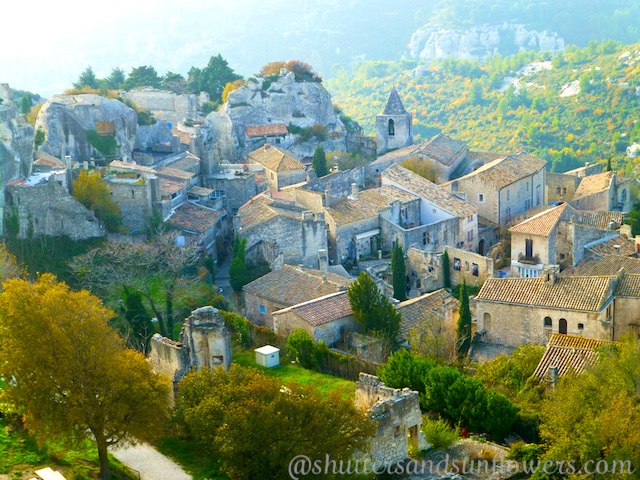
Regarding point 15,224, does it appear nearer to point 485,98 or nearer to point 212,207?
point 212,207

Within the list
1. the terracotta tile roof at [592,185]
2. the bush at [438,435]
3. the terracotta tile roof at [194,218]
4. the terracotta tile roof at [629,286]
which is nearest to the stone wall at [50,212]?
the terracotta tile roof at [194,218]

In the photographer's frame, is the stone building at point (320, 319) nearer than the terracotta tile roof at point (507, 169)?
Yes

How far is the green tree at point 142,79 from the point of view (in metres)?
66.4

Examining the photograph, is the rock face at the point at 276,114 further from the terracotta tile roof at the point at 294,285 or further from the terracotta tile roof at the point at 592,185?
the terracotta tile roof at the point at 294,285

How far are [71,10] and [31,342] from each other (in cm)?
14776

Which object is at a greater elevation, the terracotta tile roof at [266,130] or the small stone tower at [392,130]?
the terracotta tile roof at [266,130]

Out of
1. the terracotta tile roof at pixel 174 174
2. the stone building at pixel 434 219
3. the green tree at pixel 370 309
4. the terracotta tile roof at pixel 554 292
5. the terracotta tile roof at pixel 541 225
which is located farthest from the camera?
the terracotta tile roof at pixel 174 174

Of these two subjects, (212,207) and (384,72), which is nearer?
(212,207)

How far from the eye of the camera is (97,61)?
144m

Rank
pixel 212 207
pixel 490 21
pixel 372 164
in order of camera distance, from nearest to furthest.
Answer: pixel 212 207 → pixel 372 164 → pixel 490 21

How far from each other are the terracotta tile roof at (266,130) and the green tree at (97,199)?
65.1 ft

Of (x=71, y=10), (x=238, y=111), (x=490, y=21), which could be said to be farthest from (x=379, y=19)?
(x=238, y=111)

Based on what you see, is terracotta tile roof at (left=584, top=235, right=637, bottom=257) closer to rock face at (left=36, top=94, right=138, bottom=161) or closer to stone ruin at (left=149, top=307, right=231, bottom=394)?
stone ruin at (left=149, top=307, right=231, bottom=394)

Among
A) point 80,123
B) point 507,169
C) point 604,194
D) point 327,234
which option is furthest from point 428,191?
point 80,123
